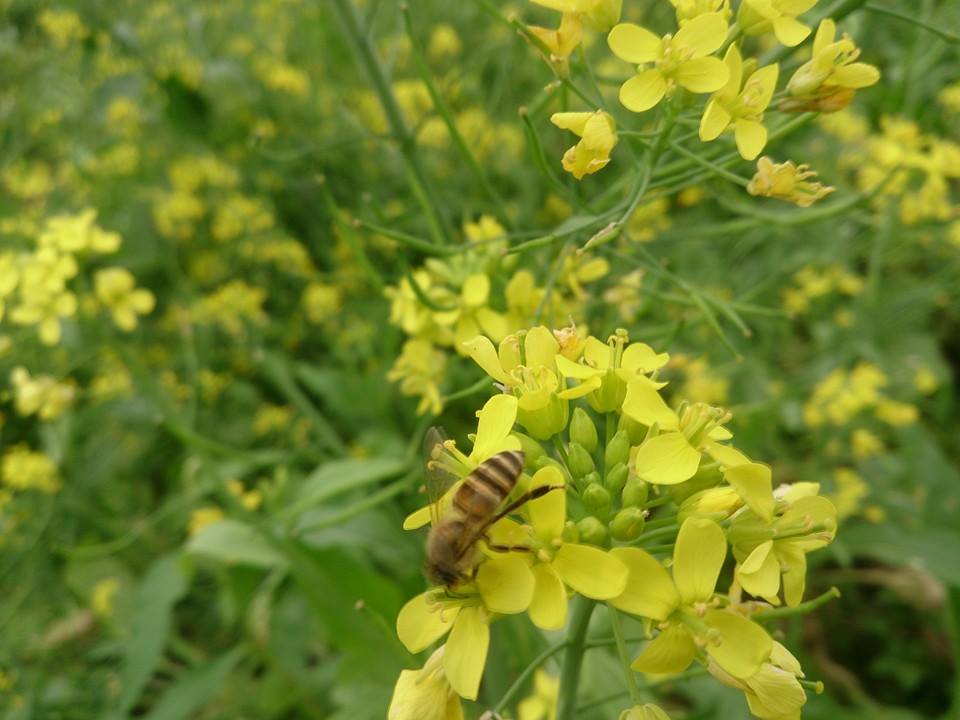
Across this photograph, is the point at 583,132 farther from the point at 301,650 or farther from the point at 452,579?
the point at 301,650

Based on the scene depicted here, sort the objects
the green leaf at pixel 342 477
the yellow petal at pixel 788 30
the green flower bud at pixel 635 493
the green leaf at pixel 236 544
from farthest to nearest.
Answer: the green leaf at pixel 236 544
the green leaf at pixel 342 477
the yellow petal at pixel 788 30
the green flower bud at pixel 635 493

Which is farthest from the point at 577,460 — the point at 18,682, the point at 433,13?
the point at 433,13

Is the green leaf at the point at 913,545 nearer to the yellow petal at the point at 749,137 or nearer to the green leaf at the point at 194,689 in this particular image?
the yellow petal at the point at 749,137

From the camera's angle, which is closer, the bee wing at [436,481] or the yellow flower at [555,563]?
the yellow flower at [555,563]

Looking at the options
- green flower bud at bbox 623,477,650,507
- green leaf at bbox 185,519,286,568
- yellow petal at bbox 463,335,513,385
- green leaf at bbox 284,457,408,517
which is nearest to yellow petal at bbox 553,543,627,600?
green flower bud at bbox 623,477,650,507

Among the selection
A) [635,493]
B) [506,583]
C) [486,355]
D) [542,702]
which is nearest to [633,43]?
[486,355]

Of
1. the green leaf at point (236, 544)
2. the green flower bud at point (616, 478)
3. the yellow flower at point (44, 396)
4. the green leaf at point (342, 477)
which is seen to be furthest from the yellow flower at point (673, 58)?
the yellow flower at point (44, 396)

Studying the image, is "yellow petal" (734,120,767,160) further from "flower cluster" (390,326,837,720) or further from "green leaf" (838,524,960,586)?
"green leaf" (838,524,960,586)
